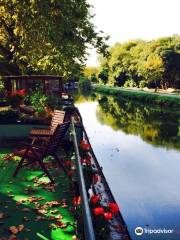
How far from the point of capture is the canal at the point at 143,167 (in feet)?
42.5

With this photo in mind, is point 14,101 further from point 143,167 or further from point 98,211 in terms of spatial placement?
point 98,211

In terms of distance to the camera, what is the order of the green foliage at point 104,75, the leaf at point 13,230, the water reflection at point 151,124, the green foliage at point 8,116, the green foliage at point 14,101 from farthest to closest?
1. the green foliage at point 104,75
2. the water reflection at point 151,124
3. the green foliage at point 14,101
4. the green foliage at point 8,116
5. the leaf at point 13,230

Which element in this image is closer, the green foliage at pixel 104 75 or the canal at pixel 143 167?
the canal at pixel 143 167

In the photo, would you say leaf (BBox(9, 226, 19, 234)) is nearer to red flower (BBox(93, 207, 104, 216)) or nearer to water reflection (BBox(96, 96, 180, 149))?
red flower (BBox(93, 207, 104, 216))

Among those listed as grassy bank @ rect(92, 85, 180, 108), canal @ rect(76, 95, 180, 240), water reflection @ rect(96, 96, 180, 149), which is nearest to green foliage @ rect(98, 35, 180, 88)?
grassy bank @ rect(92, 85, 180, 108)

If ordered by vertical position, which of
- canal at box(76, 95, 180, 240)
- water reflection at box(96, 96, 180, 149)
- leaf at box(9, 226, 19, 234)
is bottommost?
water reflection at box(96, 96, 180, 149)

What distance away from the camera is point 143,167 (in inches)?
802

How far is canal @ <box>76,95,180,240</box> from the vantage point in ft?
→ 42.5

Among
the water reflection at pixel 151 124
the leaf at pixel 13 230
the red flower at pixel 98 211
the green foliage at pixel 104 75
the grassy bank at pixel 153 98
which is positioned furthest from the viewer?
the green foliage at pixel 104 75

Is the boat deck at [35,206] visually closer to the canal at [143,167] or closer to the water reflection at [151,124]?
the canal at [143,167]

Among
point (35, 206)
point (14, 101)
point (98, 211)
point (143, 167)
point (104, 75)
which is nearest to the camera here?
point (98, 211)

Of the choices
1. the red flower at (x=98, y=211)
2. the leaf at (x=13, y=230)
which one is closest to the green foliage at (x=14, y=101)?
the leaf at (x=13, y=230)

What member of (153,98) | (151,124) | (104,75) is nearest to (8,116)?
(151,124)

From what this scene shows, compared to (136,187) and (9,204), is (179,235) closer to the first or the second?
(136,187)
